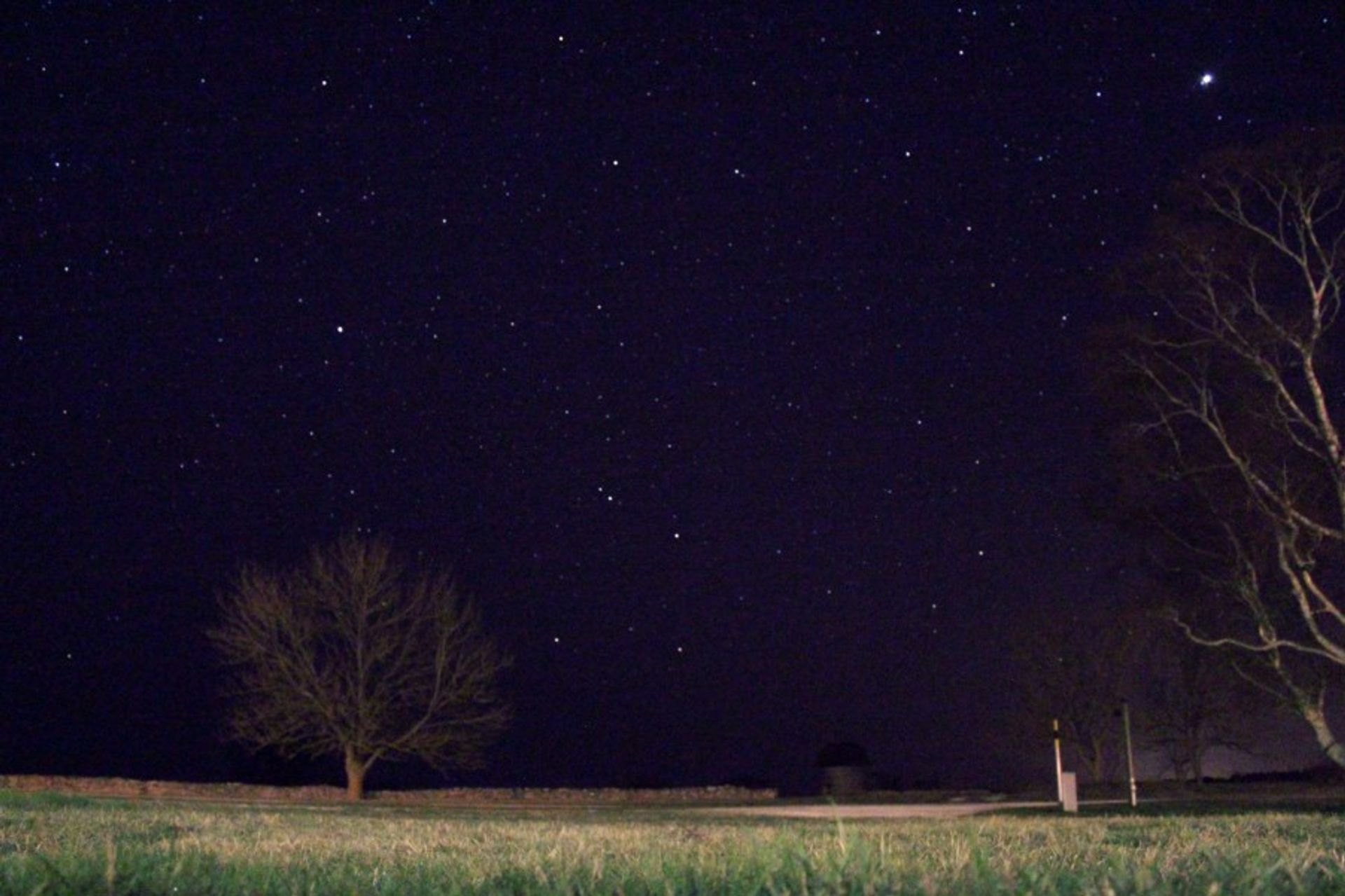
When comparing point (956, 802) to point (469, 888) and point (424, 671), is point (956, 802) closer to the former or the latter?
point (424, 671)

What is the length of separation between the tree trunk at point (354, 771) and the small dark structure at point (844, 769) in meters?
13.3

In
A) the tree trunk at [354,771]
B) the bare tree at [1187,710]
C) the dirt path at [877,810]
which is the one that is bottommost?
the dirt path at [877,810]

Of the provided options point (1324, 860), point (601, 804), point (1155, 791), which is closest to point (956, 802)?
point (1155, 791)

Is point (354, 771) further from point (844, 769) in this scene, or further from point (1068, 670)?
point (1068, 670)

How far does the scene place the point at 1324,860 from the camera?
4.49 metres

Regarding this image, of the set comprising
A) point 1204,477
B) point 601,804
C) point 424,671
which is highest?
point 1204,477

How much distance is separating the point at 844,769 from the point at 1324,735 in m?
19.9

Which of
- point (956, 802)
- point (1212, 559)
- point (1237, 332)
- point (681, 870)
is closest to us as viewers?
point (681, 870)

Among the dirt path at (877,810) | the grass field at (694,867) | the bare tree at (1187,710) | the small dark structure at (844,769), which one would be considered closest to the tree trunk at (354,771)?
the dirt path at (877,810)

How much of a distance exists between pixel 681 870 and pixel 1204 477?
2373cm

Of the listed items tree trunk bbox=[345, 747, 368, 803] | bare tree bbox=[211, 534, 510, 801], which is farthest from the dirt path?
tree trunk bbox=[345, 747, 368, 803]

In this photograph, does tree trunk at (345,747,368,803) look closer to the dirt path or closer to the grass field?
the dirt path

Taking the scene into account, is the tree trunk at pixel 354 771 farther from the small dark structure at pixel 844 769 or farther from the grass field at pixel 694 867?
the grass field at pixel 694 867

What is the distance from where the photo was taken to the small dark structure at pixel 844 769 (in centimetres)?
4284
